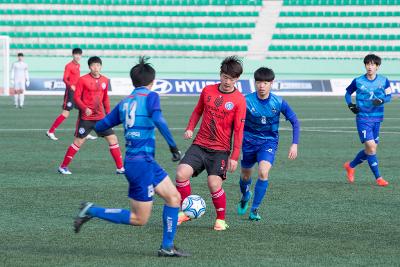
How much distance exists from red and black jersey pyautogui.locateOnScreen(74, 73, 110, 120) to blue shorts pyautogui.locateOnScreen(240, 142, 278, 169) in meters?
4.28

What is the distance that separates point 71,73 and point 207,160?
38.7 ft

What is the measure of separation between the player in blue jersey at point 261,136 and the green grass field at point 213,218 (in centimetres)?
32

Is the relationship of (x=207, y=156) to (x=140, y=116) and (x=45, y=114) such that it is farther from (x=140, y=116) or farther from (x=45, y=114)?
(x=45, y=114)

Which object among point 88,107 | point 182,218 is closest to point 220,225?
point 182,218

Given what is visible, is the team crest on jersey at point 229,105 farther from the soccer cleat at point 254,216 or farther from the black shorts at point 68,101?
the black shorts at point 68,101

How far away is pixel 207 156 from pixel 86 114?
5031 millimetres

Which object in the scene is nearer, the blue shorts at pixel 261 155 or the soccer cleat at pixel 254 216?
the soccer cleat at pixel 254 216

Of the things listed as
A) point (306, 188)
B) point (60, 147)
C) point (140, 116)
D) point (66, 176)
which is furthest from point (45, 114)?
point (140, 116)

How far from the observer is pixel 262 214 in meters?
9.89

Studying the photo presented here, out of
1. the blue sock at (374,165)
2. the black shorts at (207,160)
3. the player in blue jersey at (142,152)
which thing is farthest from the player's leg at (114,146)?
the player in blue jersey at (142,152)

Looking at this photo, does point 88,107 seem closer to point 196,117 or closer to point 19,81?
point 196,117

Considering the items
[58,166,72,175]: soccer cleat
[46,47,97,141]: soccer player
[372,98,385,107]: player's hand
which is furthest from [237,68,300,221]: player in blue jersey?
[46,47,97,141]: soccer player

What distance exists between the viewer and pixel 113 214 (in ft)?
24.1

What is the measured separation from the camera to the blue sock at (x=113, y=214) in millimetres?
7281
